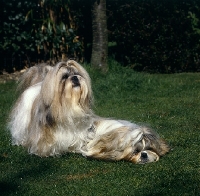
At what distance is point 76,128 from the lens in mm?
6305

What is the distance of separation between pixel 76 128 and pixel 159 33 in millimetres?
6972

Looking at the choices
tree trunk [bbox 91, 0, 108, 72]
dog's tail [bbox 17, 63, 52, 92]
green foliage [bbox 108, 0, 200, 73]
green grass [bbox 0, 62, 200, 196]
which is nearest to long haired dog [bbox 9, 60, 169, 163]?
green grass [bbox 0, 62, 200, 196]

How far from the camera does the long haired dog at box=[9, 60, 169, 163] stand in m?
5.95

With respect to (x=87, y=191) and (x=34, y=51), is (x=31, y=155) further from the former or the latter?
(x=34, y=51)

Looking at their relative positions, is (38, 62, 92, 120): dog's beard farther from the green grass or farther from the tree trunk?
the tree trunk

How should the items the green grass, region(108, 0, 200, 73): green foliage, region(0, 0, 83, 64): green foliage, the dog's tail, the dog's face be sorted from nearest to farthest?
the green grass < the dog's face < the dog's tail < region(108, 0, 200, 73): green foliage < region(0, 0, 83, 64): green foliage

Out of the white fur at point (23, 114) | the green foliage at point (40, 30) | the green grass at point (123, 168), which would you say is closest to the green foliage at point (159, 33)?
the green foliage at point (40, 30)

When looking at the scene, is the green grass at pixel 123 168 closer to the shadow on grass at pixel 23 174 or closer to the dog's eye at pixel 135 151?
the shadow on grass at pixel 23 174

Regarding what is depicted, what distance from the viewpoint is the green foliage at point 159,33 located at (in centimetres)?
1280

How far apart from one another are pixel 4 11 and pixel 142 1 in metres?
3.24

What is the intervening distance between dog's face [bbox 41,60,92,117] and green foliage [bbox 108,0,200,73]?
689 centimetres

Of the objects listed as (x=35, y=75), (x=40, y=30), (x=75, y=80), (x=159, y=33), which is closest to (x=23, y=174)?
(x=75, y=80)

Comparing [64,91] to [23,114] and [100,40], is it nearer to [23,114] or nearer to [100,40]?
[23,114]

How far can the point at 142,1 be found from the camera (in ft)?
43.1
